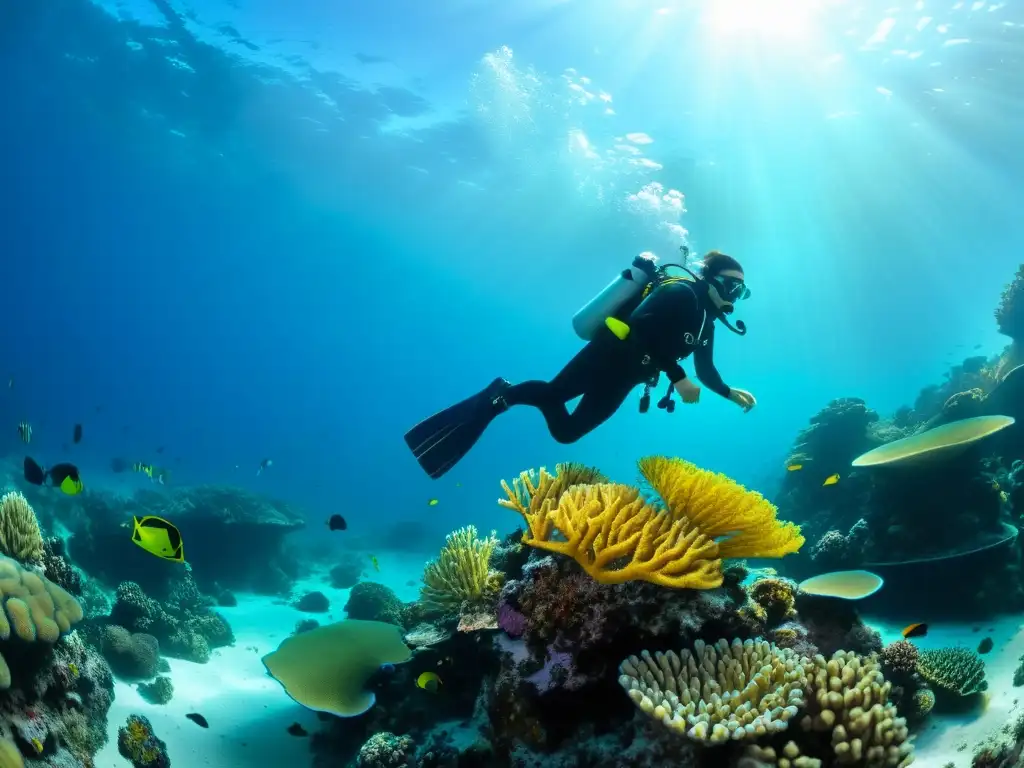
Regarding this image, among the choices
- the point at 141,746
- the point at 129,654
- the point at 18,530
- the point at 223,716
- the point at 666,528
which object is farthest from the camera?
the point at 129,654

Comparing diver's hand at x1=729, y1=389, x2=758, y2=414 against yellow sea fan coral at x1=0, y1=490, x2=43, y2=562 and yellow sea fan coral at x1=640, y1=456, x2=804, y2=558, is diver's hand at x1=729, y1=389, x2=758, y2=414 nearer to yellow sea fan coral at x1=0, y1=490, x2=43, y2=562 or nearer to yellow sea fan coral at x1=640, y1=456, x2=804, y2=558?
yellow sea fan coral at x1=640, y1=456, x2=804, y2=558

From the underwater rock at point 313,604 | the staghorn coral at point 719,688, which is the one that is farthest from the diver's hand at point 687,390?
the underwater rock at point 313,604

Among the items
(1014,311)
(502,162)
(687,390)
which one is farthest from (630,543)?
(502,162)

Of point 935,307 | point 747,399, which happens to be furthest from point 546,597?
point 935,307

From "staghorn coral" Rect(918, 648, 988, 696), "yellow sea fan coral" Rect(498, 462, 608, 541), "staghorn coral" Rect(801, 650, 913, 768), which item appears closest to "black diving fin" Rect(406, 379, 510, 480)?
"yellow sea fan coral" Rect(498, 462, 608, 541)

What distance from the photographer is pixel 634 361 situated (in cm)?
582

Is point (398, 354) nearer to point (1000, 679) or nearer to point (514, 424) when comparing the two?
point (514, 424)

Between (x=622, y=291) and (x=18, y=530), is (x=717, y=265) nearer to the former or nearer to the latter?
(x=622, y=291)

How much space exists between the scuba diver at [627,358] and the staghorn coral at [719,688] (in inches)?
94.2

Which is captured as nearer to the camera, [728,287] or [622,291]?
[728,287]

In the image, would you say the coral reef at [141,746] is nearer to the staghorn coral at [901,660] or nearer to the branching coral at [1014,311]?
the staghorn coral at [901,660]

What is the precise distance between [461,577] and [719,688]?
2.75 m

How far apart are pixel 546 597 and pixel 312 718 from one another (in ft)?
14.7

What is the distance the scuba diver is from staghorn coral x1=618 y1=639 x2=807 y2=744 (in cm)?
239
